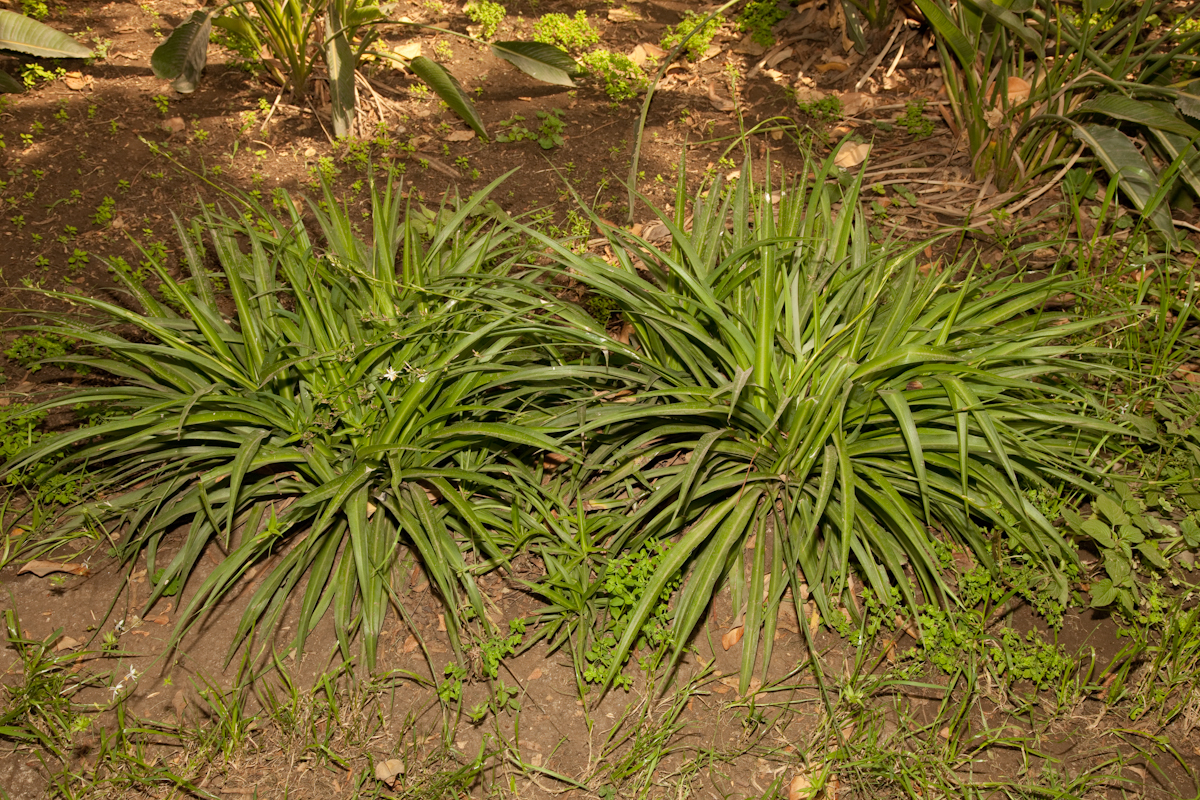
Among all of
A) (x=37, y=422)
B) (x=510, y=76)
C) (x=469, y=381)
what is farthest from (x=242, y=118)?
(x=469, y=381)

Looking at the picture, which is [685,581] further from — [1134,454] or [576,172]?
[576,172]

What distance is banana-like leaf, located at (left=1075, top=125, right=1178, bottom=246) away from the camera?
3.33 metres

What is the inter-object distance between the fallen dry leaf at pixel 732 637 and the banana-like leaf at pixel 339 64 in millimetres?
2846

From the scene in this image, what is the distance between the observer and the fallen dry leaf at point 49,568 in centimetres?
251

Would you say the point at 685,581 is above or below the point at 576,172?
below

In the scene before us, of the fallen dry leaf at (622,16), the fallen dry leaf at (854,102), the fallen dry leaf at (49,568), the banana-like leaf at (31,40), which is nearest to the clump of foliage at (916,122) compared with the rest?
the fallen dry leaf at (854,102)

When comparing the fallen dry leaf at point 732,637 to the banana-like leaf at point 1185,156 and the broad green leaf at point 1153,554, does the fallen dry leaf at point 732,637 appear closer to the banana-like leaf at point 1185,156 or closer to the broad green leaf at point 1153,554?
the broad green leaf at point 1153,554

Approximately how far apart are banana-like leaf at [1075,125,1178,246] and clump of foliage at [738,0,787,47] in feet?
6.25

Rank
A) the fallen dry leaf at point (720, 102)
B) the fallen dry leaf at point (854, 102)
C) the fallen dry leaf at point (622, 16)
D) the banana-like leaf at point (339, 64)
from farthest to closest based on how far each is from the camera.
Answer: the fallen dry leaf at point (622, 16) → the fallen dry leaf at point (720, 102) → the fallen dry leaf at point (854, 102) → the banana-like leaf at point (339, 64)

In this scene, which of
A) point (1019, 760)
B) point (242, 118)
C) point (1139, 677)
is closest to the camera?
point (1019, 760)

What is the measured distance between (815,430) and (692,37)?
314 centimetres

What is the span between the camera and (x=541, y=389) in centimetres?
255

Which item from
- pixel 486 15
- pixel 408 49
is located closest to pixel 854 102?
pixel 486 15

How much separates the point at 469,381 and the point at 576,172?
5.73 ft
